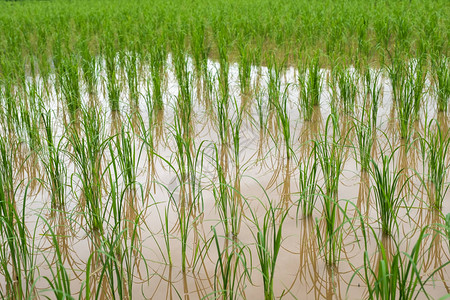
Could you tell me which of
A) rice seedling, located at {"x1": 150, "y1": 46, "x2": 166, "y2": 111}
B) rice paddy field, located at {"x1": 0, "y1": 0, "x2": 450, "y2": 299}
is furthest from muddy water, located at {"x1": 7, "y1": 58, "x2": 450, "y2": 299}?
rice seedling, located at {"x1": 150, "y1": 46, "x2": 166, "y2": 111}

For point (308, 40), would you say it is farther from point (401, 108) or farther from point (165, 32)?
point (401, 108)

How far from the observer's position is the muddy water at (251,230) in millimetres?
1526

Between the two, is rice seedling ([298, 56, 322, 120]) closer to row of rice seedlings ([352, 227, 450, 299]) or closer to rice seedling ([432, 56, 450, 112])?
rice seedling ([432, 56, 450, 112])

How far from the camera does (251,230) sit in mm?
1763

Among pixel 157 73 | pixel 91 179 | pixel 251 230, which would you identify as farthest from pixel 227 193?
pixel 157 73

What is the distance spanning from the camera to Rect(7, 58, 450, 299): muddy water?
1526mm

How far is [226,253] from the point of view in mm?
1628

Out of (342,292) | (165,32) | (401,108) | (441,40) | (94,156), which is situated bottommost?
(342,292)

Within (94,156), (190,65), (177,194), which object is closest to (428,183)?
(177,194)

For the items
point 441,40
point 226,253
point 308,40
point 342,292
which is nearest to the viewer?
point 342,292

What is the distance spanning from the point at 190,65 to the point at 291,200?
113 inches

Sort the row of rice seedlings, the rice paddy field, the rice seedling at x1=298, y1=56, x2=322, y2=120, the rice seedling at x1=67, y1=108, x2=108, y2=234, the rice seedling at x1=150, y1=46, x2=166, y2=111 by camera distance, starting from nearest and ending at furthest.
→ 1. the row of rice seedlings
2. the rice paddy field
3. the rice seedling at x1=67, y1=108, x2=108, y2=234
4. the rice seedling at x1=298, y1=56, x2=322, y2=120
5. the rice seedling at x1=150, y1=46, x2=166, y2=111

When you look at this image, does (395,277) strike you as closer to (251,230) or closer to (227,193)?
(251,230)

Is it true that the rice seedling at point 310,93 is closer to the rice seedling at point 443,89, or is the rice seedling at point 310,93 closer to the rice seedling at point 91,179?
the rice seedling at point 443,89
